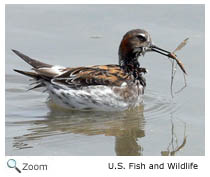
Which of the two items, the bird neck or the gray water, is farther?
the bird neck

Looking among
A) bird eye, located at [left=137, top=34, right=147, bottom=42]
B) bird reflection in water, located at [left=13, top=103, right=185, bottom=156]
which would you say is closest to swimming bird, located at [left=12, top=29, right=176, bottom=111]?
bird eye, located at [left=137, top=34, right=147, bottom=42]

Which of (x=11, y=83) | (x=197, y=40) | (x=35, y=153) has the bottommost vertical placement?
(x=35, y=153)

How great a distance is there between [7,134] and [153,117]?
2.89m

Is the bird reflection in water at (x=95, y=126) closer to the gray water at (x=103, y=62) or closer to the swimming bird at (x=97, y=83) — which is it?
the gray water at (x=103, y=62)

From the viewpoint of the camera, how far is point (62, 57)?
46.4 ft

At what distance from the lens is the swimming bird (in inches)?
482

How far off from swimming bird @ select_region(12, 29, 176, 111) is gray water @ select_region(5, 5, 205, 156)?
0.24m

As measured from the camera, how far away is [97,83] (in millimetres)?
12227

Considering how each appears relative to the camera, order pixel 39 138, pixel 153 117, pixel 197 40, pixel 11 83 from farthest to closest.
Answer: pixel 197 40, pixel 11 83, pixel 153 117, pixel 39 138

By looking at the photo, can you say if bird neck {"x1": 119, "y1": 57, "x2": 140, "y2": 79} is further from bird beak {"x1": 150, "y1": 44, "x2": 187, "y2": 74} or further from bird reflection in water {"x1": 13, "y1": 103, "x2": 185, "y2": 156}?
bird reflection in water {"x1": 13, "y1": 103, "x2": 185, "y2": 156}

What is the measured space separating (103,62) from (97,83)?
1767 mm

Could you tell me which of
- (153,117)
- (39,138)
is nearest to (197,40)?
(153,117)

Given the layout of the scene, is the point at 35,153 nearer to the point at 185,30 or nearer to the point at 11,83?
the point at 11,83

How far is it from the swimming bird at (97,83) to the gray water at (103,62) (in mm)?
239
